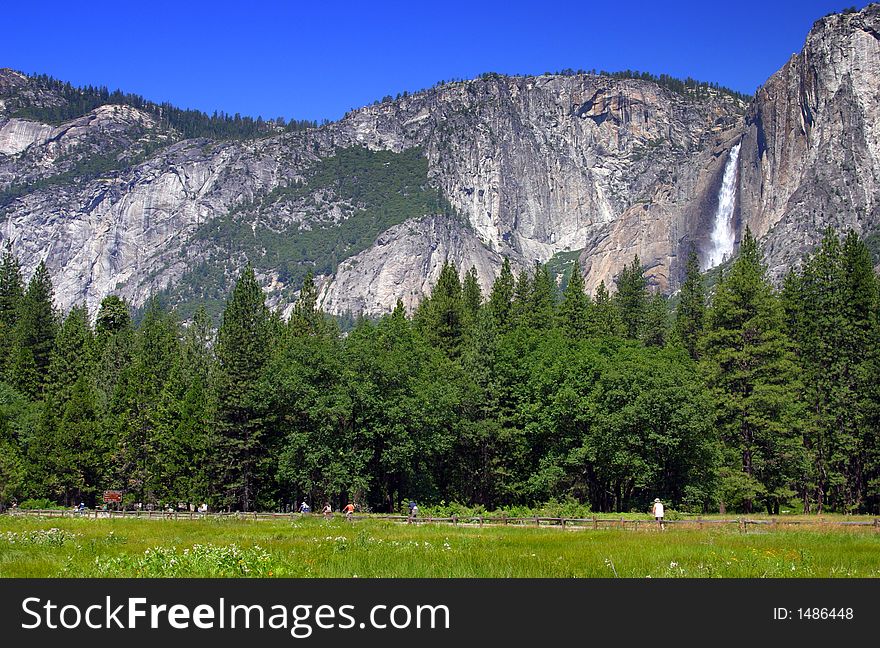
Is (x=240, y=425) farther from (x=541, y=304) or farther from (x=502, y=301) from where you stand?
(x=541, y=304)

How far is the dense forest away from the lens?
184 feet

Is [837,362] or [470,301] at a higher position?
[470,301]

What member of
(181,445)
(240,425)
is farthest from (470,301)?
(181,445)

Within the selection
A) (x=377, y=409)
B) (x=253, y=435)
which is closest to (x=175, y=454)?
(x=253, y=435)

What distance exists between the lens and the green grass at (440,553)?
18.4 m

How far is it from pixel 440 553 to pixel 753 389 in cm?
4175

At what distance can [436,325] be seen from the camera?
87000 mm

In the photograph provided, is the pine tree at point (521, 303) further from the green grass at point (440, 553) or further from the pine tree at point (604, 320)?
the green grass at point (440, 553)

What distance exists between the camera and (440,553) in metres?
24.1

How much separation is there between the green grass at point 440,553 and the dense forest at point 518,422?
64.0 ft

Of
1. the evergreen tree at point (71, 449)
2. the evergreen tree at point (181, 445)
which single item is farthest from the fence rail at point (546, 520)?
the evergreen tree at point (181, 445)
